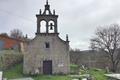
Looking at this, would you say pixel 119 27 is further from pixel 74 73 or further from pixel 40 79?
pixel 40 79

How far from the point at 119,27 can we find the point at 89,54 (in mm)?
16004

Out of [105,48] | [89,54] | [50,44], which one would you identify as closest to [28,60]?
[50,44]

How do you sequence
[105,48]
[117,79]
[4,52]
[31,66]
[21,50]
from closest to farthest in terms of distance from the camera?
[117,79] < [31,66] < [4,52] < [21,50] < [105,48]

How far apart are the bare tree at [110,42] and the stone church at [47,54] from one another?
60.5 feet

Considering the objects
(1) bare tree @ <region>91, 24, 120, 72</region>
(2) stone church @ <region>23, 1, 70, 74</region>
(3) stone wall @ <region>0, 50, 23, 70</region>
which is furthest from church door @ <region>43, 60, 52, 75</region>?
(1) bare tree @ <region>91, 24, 120, 72</region>

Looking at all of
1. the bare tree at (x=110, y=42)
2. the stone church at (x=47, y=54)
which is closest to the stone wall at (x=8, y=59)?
the stone church at (x=47, y=54)

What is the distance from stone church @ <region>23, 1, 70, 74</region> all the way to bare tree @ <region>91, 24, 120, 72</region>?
60.5ft

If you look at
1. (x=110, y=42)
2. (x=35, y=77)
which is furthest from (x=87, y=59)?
(x=35, y=77)

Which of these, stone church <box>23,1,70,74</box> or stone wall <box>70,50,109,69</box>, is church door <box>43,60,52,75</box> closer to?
stone church <box>23,1,70,74</box>

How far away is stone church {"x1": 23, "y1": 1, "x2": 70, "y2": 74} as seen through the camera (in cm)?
3139

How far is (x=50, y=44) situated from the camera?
3203 cm

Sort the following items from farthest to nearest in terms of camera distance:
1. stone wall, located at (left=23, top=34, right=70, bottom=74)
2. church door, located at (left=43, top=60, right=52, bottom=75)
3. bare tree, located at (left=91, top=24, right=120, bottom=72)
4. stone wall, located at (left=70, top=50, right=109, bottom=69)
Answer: stone wall, located at (left=70, top=50, right=109, bottom=69)
bare tree, located at (left=91, top=24, right=120, bottom=72)
church door, located at (left=43, top=60, right=52, bottom=75)
stone wall, located at (left=23, top=34, right=70, bottom=74)

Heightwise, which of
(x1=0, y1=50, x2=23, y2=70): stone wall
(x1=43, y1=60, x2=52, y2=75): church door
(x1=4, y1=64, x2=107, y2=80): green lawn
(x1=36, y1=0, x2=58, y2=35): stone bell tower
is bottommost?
(x1=4, y1=64, x2=107, y2=80): green lawn

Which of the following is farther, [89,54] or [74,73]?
[89,54]
